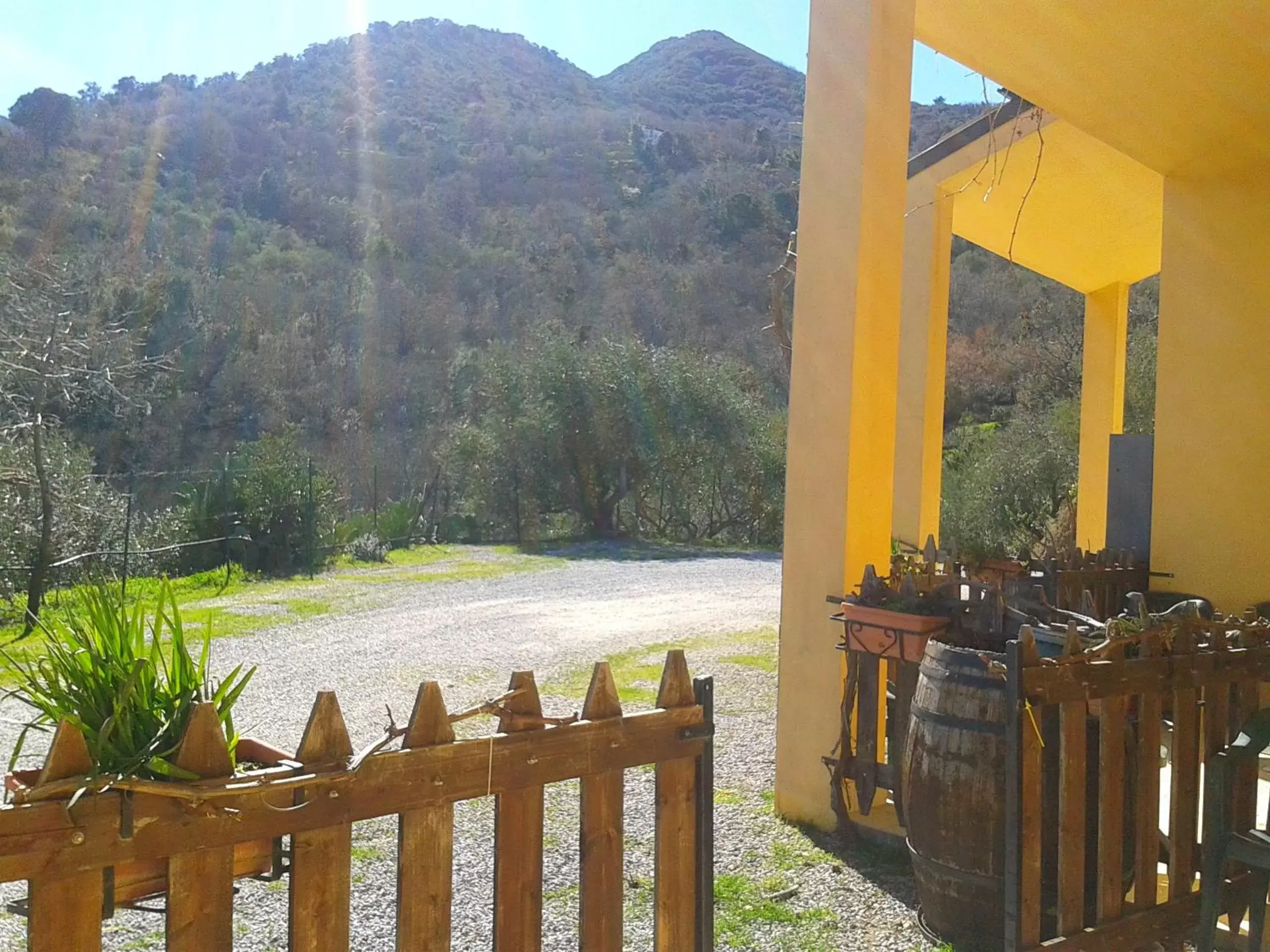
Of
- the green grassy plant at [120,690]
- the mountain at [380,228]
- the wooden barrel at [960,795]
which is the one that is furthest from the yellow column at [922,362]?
the mountain at [380,228]

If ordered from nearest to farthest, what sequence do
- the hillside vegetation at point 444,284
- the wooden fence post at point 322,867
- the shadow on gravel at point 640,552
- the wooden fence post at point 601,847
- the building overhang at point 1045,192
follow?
1. the wooden fence post at point 322,867
2. the wooden fence post at point 601,847
3. the building overhang at point 1045,192
4. the shadow on gravel at point 640,552
5. the hillside vegetation at point 444,284

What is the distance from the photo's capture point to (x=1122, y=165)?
6.48 m

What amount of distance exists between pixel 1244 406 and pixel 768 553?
509 inches

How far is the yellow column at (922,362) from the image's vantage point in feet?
22.1

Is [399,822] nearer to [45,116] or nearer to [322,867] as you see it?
[322,867]

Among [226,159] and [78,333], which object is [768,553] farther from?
[226,159]

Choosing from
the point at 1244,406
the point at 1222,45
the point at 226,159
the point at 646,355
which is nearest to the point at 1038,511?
the point at 1244,406

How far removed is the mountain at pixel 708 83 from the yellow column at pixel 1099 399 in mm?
57849

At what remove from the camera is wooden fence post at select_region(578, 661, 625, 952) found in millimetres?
1949

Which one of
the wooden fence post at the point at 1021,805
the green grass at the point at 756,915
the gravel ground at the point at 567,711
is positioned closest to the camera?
the wooden fence post at the point at 1021,805

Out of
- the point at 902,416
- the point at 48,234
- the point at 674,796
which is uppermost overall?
the point at 48,234

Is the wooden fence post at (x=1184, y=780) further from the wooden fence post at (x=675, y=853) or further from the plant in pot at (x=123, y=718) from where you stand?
the plant in pot at (x=123, y=718)

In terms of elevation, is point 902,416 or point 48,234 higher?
point 48,234

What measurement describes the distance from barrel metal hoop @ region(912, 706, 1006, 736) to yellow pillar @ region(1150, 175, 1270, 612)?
363 cm
